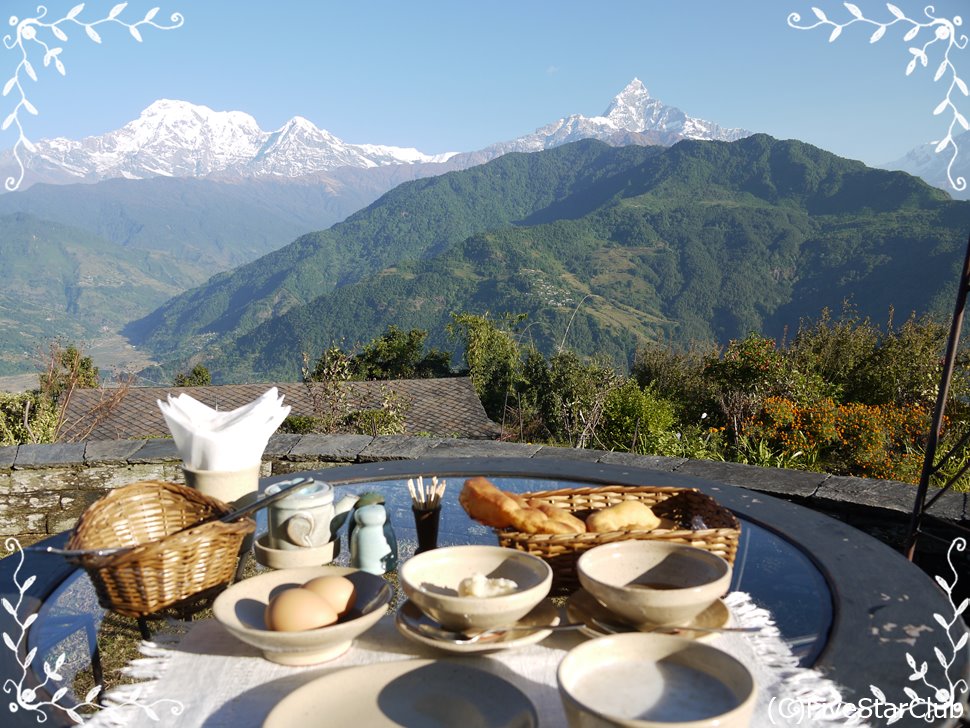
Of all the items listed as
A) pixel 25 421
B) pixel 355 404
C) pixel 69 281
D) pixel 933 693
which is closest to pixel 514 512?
pixel 933 693

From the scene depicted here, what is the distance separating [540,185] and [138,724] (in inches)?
5914

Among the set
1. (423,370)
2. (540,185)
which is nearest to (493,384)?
(423,370)

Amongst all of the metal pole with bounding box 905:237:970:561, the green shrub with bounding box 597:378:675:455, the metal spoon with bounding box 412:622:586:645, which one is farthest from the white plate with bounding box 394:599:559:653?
the green shrub with bounding box 597:378:675:455

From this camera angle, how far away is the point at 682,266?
3061 inches

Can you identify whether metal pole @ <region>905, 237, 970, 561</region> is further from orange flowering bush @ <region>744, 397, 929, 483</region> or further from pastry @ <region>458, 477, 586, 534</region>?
orange flowering bush @ <region>744, 397, 929, 483</region>

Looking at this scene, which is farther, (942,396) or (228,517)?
(942,396)

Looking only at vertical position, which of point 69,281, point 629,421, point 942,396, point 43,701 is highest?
point 69,281

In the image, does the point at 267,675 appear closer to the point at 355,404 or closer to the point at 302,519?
the point at 302,519

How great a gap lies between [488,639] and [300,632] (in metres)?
0.24

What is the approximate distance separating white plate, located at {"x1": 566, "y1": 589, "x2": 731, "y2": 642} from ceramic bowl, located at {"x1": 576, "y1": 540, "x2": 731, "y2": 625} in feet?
0.12

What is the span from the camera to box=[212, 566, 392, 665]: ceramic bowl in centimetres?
90

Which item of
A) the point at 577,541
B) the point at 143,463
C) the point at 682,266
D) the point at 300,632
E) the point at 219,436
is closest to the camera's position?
the point at 300,632

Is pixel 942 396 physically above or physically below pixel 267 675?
above


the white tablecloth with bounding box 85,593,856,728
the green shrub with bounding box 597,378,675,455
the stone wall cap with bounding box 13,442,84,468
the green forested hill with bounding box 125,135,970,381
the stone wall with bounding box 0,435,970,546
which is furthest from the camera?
the green forested hill with bounding box 125,135,970,381
